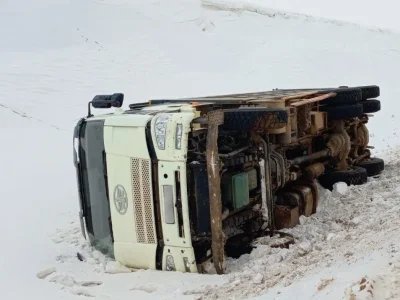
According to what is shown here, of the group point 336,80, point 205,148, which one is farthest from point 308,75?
point 205,148

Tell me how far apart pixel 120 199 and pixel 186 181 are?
0.69 metres

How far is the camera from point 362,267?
3.29 m

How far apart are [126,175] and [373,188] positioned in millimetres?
3215

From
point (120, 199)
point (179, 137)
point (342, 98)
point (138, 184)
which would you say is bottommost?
point (120, 199)

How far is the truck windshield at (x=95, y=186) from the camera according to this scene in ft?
16.1

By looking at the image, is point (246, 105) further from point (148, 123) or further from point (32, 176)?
point (32, 176)

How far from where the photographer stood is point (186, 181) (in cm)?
435

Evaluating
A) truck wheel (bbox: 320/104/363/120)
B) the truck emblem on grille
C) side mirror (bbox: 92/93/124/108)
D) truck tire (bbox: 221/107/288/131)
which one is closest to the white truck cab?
the truck emblem on grille

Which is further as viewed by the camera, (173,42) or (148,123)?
(173,42)

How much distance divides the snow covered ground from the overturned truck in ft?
0.77

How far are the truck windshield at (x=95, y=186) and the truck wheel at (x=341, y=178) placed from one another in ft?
9.44

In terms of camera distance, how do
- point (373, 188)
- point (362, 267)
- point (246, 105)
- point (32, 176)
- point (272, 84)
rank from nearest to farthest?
point (362, 267)
point (246, 105)
point (373, 188)
point (32, 176)
point (272, 84)

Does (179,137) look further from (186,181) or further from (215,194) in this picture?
(215,194)

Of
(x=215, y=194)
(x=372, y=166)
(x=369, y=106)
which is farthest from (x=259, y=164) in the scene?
(x=369, y=106)
